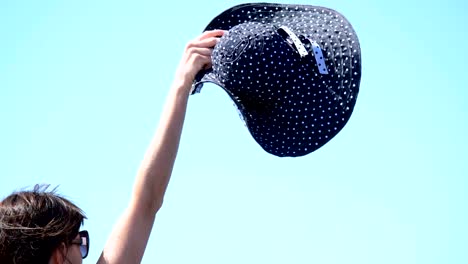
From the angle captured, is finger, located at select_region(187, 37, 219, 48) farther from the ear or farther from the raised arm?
the ear

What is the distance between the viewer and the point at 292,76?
12.4ft

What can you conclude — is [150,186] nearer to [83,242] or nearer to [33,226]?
[83,242]

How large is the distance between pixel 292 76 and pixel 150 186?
0.97 m

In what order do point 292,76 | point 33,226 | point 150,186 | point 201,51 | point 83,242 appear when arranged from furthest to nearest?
1. point 292,76
2. point 201,51
3. point 150,186
4. point 83,242
5. point 33,226

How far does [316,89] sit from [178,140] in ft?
2.73

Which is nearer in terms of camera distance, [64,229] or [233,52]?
[64,229]

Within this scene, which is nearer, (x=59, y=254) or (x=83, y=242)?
(x=59, y=254)

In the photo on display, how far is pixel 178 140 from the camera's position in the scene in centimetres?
329

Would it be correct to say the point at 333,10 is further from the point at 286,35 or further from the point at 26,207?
the point at 26,207

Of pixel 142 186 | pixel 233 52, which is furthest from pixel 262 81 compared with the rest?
pixel 142 186

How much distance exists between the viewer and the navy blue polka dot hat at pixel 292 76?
3740 mm

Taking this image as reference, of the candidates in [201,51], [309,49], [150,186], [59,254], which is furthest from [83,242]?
[309,49]

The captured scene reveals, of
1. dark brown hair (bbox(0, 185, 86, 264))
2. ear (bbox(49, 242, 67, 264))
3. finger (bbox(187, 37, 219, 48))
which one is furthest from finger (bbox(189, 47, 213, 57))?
ear (bbox(49, 242, 67, 264))

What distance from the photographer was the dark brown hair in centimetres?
290
